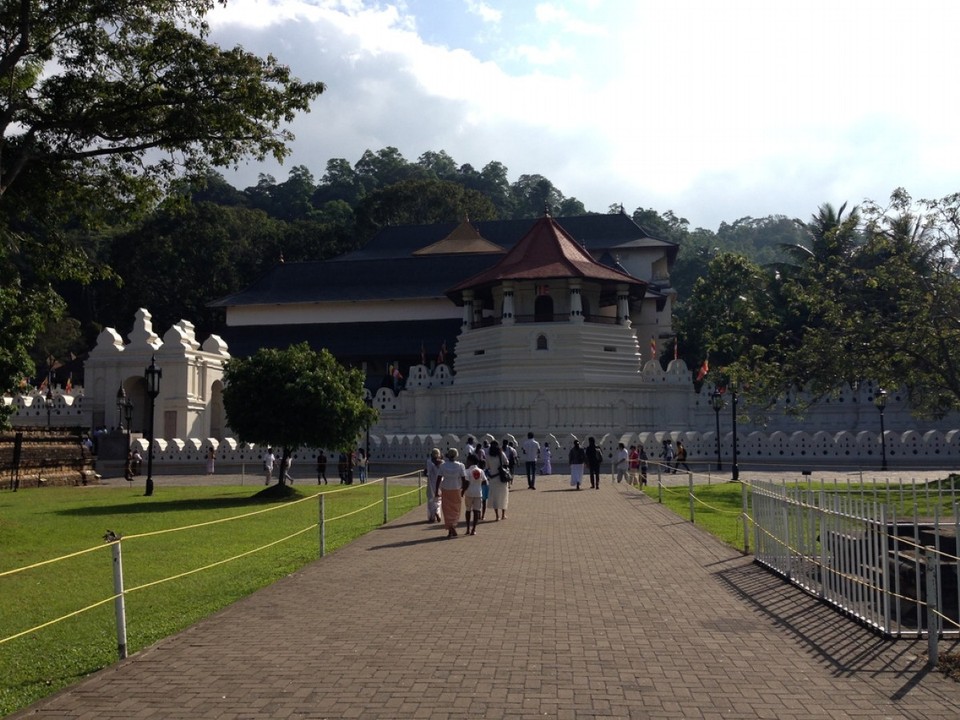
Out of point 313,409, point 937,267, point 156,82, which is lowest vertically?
point 313,409

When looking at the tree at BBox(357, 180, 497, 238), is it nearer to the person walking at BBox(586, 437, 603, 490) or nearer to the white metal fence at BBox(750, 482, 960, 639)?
the person walking at BBox(586, 437, 603, 490)

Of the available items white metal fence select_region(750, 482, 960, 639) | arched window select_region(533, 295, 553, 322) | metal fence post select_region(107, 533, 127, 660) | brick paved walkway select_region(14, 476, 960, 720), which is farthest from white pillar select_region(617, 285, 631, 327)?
metal fence post select_region(107, 533, 127, 660)

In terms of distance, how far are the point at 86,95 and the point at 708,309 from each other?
120ft

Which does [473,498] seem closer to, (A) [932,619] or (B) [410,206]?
(A) [932,619]

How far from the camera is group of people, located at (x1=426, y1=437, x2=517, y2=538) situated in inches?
576

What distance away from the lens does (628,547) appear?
43.4 feet

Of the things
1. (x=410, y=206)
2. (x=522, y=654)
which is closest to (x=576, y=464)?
(x=522, y=654)

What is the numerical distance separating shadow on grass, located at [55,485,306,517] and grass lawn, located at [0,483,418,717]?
1.2 inches

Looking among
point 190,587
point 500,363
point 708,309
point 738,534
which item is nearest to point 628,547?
point 738,534

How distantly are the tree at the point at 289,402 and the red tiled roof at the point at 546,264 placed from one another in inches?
768

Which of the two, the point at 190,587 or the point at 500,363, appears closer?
the point at 190,587

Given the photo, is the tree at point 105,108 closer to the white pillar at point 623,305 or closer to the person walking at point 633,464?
the person walking at point 633,464

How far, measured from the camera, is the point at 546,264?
→ 144ft

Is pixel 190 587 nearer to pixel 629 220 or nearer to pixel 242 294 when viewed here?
pixel 242 294
